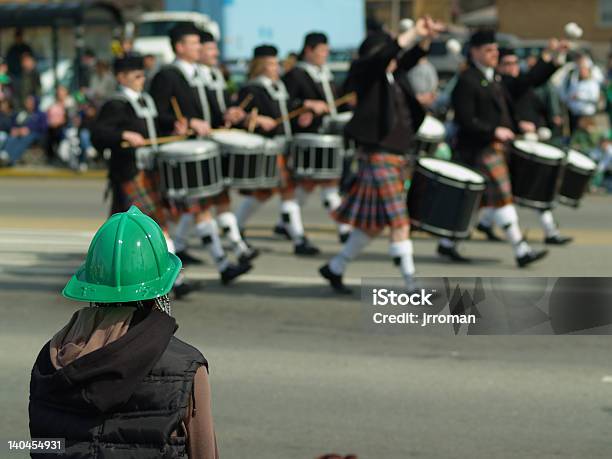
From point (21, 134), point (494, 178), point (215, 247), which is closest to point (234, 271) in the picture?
point (215, 247)

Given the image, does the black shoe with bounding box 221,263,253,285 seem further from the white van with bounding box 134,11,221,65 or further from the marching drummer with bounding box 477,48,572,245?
the white van with bounding box 134,11,221,65

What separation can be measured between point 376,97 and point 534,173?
2330 millimetres

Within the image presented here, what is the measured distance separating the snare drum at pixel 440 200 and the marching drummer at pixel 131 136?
1691mm

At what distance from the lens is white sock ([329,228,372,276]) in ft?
30.5

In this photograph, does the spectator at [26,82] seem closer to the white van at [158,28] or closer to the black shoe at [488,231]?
the white van at [158,28]

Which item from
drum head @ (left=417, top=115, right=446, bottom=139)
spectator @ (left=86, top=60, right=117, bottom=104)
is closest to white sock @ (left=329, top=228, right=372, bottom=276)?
drum head @ (left=417, top=115, right=446, bottom=139)

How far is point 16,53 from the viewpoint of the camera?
21734 millimetres

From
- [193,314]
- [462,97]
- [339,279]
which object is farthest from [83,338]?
[462,97]

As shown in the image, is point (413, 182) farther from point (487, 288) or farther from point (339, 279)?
point (487, 288)

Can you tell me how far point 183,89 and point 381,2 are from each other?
43.2m

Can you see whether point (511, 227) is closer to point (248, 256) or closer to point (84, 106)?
point (248, 256)

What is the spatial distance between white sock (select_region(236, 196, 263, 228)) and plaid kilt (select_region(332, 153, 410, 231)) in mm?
2736

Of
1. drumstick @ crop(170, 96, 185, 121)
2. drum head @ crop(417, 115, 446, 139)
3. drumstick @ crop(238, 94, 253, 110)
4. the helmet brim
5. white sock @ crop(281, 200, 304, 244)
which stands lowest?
white sock @ crop(281, 200, 304, 244)

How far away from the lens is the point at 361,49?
9.06 metres
